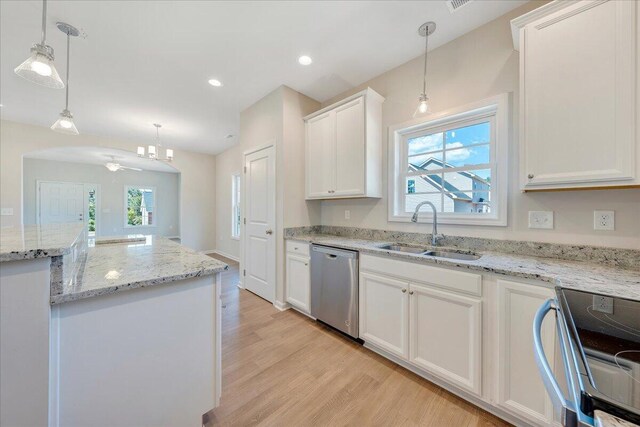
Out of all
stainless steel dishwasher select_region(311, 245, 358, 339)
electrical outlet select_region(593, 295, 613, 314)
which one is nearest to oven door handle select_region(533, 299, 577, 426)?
electrical outlet select_region(593, 295, 613, 314)

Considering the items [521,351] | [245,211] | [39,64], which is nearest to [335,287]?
[521,351]

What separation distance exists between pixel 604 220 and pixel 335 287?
6.31 feet

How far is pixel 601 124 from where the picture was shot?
1224 mm

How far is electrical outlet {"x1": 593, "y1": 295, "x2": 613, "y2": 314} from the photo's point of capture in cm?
80

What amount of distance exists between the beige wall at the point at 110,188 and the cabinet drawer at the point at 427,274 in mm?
7199

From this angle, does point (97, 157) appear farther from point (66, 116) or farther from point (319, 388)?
point (319, 388)

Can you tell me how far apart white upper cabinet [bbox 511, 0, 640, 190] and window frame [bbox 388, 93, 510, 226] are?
1.10 feet

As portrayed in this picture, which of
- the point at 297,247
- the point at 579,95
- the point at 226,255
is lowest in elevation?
the point at 226,255

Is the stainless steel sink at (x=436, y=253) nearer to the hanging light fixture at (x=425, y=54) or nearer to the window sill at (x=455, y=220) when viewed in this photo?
the window sill at (x=455, y=220)

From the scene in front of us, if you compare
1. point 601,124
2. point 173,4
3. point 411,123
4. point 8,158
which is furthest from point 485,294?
point 8,158

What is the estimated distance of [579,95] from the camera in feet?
4.19

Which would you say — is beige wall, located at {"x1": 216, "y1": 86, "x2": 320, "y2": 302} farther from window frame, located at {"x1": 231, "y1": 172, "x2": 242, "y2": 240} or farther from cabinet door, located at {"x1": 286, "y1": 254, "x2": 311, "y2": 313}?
window frame, located at {"x1": 231, "y1": 172, "x2": 242, "y2": 240}

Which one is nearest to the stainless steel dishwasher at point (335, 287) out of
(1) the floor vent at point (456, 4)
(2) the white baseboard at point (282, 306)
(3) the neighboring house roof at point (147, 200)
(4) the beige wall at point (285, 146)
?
(2) the white baseboard at point (282, 306)

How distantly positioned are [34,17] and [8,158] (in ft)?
11.8
